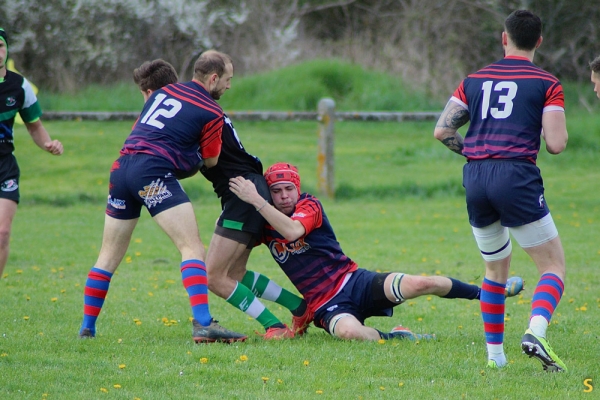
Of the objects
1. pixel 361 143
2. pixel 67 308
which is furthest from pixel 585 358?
pixel 361 143

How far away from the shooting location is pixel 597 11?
2328cm

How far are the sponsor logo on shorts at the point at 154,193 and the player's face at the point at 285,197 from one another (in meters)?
0.86

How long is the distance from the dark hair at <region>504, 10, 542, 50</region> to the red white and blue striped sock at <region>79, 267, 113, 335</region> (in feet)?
9.95

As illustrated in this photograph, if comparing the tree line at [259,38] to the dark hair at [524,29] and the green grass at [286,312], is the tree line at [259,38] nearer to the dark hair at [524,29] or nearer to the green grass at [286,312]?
the green grass at [286,312]

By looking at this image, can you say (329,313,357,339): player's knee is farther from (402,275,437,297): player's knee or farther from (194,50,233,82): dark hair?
(194,50,233,82): dark hair

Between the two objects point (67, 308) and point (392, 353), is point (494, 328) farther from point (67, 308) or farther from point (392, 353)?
point (67, 308)

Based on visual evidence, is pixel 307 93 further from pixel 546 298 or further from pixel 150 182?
pixel 546 298

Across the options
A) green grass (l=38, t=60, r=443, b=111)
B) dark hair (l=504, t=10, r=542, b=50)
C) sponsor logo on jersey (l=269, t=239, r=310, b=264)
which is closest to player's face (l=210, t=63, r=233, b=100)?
sponsor logo on jersey (l=269, t=239, r=310, b=264)

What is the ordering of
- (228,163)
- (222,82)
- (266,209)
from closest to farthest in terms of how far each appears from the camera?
1. (266,209)
2. (222,82)
3. (228,163)

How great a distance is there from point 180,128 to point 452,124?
1728 millimetres


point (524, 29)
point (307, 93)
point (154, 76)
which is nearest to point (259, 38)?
point (307, 93)

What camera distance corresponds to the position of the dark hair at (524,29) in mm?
4527

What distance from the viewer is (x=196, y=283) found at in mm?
5199

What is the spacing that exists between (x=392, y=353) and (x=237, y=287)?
1232 millimetres
